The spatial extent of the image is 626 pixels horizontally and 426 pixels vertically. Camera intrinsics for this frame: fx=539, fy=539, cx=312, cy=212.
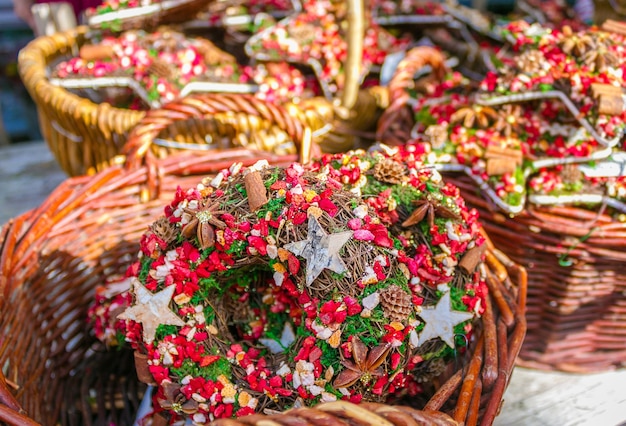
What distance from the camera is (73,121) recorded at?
1.20 meters

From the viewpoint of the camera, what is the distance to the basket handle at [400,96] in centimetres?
120

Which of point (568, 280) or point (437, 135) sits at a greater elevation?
point (437, 135)

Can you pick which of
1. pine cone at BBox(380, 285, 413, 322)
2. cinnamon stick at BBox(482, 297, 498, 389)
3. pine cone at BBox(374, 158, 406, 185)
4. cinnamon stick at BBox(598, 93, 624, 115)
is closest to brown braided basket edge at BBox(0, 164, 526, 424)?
cinnamon stick at BBox(482, 297, 498, 389)

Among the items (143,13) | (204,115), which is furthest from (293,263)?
(143,13)

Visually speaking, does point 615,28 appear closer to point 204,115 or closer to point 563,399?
point 563,399

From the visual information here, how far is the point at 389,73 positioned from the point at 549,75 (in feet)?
1.65

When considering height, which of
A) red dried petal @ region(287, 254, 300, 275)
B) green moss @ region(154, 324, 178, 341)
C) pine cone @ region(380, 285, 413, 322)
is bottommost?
green moss @ region(154, 324, 178, 341)

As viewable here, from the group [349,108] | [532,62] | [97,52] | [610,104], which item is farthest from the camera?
[97,52]

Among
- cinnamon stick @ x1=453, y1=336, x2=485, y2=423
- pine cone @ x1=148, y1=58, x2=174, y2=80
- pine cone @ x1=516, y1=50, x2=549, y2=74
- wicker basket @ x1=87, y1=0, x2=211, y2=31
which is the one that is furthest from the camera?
wicker basket @ x1=87, y1=0, x2=211, y2=31

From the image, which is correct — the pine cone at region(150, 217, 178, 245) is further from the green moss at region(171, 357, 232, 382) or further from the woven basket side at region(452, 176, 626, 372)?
the woven basket side at region(452, 176, 626, 372)

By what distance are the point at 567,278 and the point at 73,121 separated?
1.06m

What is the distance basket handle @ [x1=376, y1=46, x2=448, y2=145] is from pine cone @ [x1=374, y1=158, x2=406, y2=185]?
0.40 metres

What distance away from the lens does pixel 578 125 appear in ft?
3.24

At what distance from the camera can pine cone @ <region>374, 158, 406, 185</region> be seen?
801 mm
